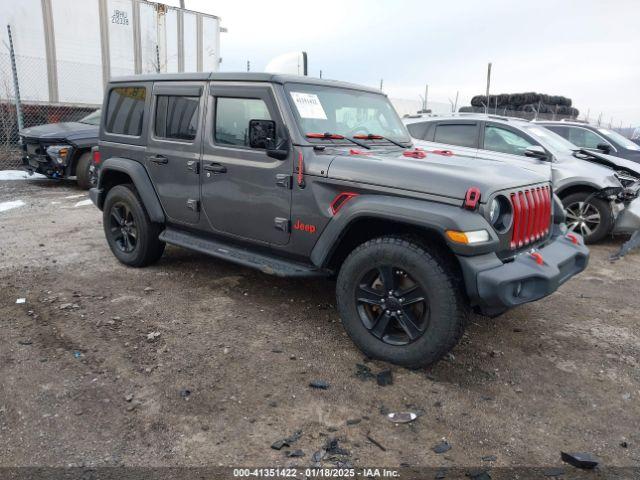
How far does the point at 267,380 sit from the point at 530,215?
6.44 feet

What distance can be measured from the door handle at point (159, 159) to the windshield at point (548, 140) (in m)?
4.87

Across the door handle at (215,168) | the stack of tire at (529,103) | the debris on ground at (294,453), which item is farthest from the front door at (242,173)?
the stack of tire at (529,103)

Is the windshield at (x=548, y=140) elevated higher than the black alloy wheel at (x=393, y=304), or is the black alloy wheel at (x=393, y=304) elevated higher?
the windshield at (x=548, y=140)

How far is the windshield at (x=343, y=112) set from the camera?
3666 millimetres

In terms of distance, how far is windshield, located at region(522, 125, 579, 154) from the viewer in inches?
263

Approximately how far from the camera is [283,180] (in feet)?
11.7

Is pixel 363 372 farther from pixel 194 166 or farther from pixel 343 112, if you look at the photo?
pixel 194 166

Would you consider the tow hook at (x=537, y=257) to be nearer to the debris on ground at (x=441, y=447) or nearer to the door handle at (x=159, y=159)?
the debris on ground at (x=441, y=447)

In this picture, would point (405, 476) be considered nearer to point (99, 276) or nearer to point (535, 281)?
point (535, 281)

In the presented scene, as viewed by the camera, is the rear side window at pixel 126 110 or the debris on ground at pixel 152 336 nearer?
the debris on ground at pixel 152 336

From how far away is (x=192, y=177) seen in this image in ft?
13.7

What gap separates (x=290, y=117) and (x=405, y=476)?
95.0 inches

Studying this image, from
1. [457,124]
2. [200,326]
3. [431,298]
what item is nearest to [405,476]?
[431,298]

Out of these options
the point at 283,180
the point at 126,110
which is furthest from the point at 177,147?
the point at 283,180
